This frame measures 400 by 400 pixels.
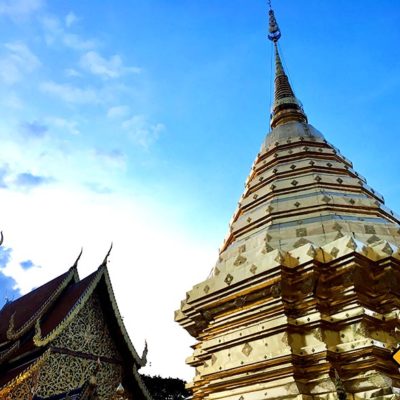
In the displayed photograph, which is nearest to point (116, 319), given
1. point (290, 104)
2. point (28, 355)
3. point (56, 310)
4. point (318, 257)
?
point (56, 310)

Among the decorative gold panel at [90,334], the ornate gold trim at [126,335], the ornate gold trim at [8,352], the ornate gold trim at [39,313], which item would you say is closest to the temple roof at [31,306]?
the ornate gold trim at [39,313]

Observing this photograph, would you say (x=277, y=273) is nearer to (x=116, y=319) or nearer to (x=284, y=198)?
(x=284, y=198)

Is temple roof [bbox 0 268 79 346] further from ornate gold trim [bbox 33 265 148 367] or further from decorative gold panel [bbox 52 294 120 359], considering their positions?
decorative gold panel [bbox 52 294 120 359]

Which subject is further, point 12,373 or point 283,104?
point 12,373

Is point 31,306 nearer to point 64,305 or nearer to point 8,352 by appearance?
point 64,305

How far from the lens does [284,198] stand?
488 cm

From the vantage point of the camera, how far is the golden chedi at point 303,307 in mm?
3283

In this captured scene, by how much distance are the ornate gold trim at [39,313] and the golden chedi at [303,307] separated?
5.41 meters

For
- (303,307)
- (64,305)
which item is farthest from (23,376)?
(303,307)

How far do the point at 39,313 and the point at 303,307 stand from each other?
23.8ft

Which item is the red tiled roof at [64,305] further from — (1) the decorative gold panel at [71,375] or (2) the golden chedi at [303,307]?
(2) the golden chedi at [303,307]

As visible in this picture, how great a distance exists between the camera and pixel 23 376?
7.66m

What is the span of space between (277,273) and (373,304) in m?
0.79

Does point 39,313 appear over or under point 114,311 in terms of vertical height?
under
